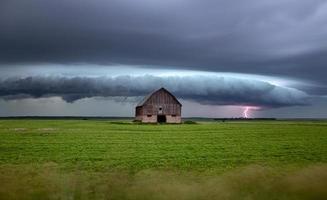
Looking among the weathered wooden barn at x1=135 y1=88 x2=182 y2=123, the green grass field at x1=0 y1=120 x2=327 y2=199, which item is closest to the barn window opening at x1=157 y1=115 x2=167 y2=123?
the weathered wooden barn at x1=135 y1=88 x2=182 y2=123

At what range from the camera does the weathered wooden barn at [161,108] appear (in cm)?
9625

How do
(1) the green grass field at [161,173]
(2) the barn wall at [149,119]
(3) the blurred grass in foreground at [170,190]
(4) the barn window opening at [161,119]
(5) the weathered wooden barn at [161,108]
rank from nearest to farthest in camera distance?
1. (3) the blurred grass in foreground at [170,190]
2. (1) the green grass field at [161,173]
3. (2) the barn wall at [149,119]
4. (5) the weathered wooden barn at [161,108]
5. (4) the barn window opening at [161,119]

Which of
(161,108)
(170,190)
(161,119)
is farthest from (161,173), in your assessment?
(161,119)

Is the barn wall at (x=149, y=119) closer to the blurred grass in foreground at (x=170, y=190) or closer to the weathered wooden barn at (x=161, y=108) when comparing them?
the weathered wooden barn at (x=161, y=108)

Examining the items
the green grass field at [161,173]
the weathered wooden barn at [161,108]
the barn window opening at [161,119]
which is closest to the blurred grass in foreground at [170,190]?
the green grass field at [161,173]

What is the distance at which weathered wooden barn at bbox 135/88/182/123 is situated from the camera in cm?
9625

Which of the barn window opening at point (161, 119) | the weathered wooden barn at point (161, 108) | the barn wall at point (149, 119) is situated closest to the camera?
the barn wall at point (149, 119)

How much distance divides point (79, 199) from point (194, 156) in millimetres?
15149

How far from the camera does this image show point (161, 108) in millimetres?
96625

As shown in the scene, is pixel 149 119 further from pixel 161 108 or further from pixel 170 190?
pixel 170 190

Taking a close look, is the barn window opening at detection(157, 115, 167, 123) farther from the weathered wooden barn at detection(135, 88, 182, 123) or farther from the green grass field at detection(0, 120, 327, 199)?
the green grass field at detection(0, 120, 327, 199)

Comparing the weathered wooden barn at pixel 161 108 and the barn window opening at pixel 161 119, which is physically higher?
the weathered wooden barn at pixel 161 108

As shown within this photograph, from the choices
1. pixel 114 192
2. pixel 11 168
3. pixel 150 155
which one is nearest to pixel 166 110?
pixel 150 155

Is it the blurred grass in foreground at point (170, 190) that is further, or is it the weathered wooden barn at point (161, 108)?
the weathered wooden barn at point (161, 108)
